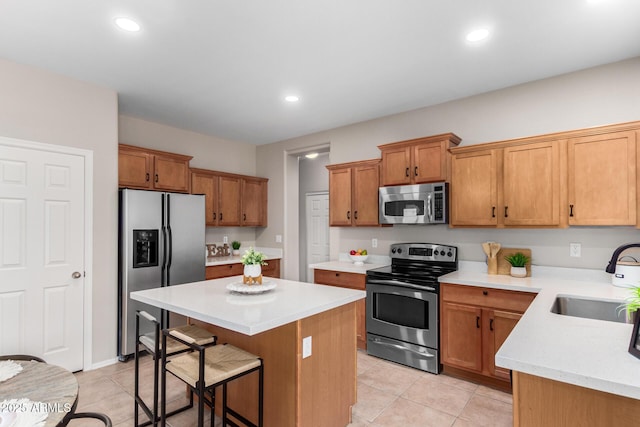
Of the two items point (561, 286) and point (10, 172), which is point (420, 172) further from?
point (10, 172)

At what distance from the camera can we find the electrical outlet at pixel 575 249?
299 cm

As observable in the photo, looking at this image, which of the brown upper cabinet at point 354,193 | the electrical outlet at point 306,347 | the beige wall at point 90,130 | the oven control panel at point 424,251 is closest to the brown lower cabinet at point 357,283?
the oven control panel at point 424,251

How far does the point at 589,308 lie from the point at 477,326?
33.6 inches

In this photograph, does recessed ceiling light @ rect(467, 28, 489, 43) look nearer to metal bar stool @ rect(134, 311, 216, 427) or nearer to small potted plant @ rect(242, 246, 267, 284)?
small potted plant @ rect(242, 246, 267, 284)

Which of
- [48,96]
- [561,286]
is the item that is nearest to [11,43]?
[48,96]

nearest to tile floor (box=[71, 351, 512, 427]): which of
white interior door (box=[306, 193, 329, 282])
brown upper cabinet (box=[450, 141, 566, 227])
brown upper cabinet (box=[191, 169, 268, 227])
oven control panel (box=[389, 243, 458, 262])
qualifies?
oven control panel (box=[389, 243, 458, 262])

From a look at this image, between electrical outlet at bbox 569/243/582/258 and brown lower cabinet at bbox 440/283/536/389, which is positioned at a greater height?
electrical outlet at bbox 569/243/582/258

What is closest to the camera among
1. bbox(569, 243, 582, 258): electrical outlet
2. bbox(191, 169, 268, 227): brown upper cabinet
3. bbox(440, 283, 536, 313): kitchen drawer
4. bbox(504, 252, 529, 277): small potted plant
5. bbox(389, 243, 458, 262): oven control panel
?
bbox(440, 283, 536, 313): kitchen drawer

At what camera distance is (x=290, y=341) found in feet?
6.36

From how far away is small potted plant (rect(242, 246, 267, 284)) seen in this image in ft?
7.81

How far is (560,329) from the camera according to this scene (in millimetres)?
1573

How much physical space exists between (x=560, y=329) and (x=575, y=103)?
96.2 inches

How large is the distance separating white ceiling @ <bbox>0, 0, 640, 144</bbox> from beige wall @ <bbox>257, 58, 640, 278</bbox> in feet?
0.52

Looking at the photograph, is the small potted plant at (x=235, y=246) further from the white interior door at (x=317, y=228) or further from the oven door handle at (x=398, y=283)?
the oven door handle at (x=398, y=283)
